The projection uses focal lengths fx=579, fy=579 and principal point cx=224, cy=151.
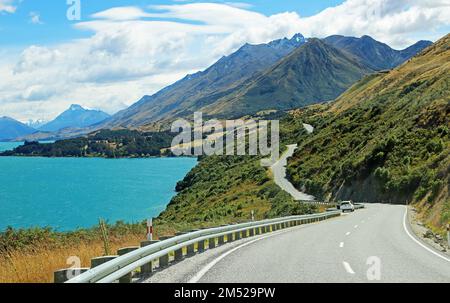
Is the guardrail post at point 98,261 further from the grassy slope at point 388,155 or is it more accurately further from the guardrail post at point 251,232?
the grassy slope at point 388,155

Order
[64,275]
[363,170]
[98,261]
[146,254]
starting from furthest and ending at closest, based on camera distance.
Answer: [363,170] → [146,254] → [98,261] → [64,275]

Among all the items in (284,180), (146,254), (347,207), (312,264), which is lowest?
(347,207)

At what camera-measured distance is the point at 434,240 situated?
2152 cm

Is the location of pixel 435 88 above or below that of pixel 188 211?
above

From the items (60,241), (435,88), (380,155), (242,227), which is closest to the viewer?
(60,241)

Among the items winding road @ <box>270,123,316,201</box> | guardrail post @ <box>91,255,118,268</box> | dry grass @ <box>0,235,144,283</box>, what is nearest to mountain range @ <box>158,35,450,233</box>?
winding road @ <box>270,123,316,201</box>

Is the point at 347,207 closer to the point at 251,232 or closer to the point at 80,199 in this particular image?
the point at 251,232

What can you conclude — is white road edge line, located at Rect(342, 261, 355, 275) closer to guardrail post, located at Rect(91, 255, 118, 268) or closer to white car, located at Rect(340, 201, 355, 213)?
guardrail post, located at Rect(91, 255, 118, 268)

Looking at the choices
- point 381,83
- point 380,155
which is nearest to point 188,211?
point 380,155

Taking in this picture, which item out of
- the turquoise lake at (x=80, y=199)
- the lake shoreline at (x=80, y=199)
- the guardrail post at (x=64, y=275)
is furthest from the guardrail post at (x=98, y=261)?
the turquoise lake at (x=80, y=199)

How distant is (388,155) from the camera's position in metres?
68.1

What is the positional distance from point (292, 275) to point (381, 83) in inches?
6032

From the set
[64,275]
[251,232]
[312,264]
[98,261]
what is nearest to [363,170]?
[251,232]
